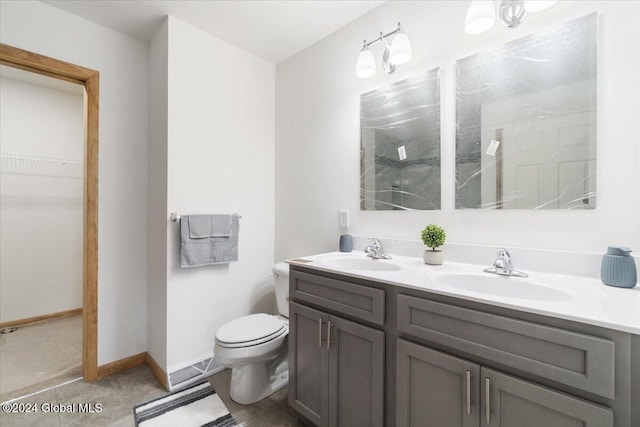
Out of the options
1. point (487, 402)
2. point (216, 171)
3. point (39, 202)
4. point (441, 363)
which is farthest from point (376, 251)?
point (39, 202)

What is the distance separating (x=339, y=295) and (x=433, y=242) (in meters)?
0.55

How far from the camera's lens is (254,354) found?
1.56 m

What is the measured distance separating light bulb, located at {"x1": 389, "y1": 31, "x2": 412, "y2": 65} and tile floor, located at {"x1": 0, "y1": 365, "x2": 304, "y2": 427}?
2.06m

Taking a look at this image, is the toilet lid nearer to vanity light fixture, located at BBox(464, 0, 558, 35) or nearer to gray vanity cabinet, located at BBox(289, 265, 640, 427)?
gray vanity cabinet, located at BBox(289, 265, 640, 427)

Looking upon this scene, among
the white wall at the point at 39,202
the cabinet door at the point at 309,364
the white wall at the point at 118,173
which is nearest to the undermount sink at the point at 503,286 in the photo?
the cabinet door at the point at 309,364

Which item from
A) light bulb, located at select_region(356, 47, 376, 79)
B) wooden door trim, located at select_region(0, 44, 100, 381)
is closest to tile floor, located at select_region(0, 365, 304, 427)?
wooden door trim, located at select_region(0, 44, 100, 381)

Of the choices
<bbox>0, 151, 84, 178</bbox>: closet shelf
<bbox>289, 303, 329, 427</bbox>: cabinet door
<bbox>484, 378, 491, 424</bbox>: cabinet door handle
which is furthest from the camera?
<bbox>0, 151, 84, 178</bbox>: closet shelf

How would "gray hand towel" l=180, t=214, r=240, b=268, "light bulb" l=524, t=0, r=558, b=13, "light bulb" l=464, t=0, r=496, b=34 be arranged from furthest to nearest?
1. "gray hand towel" l=180, t=214, r=240, b=268
2. "light bulb" l=464, t=0, r=496, b=34
3. "light bulb" l=524, t=0, r=558, b=13

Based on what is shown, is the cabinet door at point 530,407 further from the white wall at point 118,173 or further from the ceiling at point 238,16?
the white wall at point 118,173

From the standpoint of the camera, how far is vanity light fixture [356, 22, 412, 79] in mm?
1485

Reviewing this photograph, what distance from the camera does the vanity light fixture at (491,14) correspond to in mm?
1163

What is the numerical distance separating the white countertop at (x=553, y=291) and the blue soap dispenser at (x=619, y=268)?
0.08ft

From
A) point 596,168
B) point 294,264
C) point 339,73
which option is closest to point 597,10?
point 596,168

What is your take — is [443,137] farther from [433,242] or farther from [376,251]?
[376,251]
